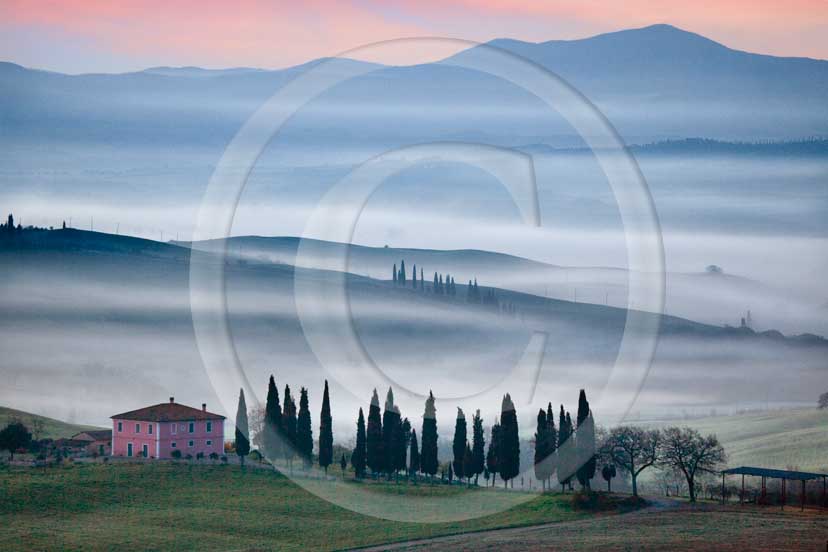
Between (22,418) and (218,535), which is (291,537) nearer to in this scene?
(218,535)

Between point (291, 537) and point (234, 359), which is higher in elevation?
point (234, 359)

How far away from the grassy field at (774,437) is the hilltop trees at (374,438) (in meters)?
45.5

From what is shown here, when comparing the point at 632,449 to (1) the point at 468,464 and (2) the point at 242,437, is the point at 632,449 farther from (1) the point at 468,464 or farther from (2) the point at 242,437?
(2) the point at 242,437

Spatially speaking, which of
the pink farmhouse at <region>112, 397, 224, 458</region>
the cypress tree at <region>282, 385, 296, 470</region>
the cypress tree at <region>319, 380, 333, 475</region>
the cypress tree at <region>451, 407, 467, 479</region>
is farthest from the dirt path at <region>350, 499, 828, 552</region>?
the pink farmhouse at <region>112, 397, 224, 458</region>

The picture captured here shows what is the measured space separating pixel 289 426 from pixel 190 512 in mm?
17445

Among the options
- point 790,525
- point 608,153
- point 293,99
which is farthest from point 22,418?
point 790,525

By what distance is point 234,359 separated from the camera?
17775 centimetres

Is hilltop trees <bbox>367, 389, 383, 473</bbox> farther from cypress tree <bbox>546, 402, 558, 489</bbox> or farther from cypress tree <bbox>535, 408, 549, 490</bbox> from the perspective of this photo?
cypress tree <bbox>546, 402, 558, 489</bbox>

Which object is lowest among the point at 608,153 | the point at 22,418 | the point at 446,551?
the point at 446,551

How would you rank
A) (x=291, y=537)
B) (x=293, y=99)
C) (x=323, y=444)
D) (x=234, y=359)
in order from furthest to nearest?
(x=234, y=359), (x=293, y=99), (x=323, y=444), (x=291, y=537)

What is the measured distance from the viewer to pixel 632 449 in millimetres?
89625

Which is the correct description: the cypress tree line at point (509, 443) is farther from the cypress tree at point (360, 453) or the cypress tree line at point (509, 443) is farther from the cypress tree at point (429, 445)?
the cypress tree at point (360, 453)

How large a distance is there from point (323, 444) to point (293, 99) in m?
36.7

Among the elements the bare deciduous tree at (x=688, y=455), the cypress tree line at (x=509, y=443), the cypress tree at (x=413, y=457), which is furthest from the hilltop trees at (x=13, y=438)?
the bare deciduous tree at (x=688, y=455)
